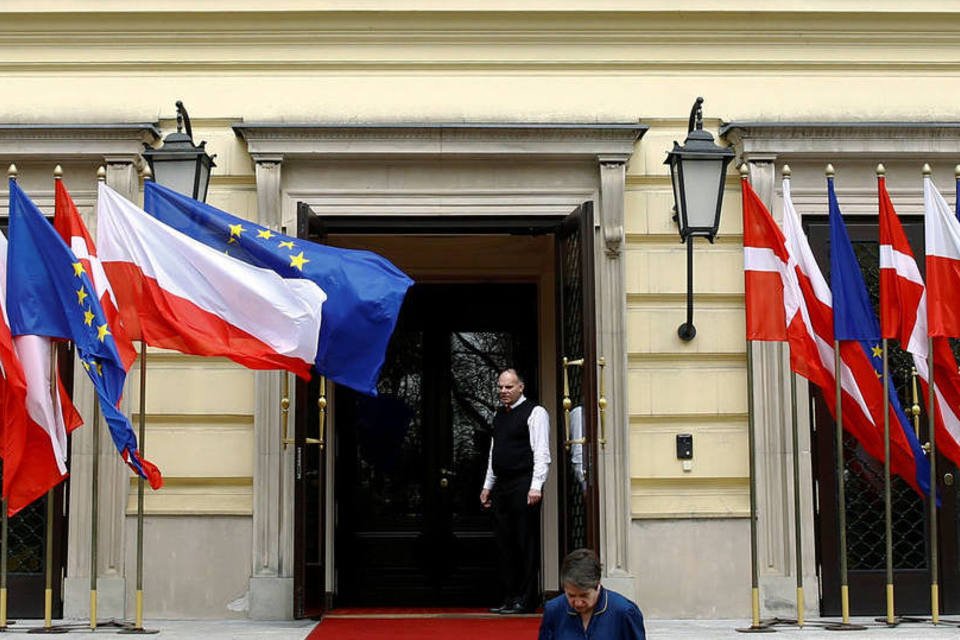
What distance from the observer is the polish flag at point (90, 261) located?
364 inches

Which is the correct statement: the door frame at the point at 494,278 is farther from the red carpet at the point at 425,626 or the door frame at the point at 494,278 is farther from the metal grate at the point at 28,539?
the metal grate at the point at 28,539

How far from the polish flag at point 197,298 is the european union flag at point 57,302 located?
301 mm

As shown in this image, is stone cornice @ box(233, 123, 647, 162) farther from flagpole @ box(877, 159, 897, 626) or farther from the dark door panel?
the dark door panel

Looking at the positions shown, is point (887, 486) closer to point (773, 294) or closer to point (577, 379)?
point (773, 294)

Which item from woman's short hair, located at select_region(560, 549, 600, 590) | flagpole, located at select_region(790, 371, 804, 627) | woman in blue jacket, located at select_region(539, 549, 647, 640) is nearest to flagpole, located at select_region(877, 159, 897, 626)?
flagpole, located at select_region(790, 371, 804, 627)

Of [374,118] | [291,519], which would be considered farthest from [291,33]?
[291,519]

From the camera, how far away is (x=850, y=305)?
399 inches

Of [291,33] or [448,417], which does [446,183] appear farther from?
[448,417]

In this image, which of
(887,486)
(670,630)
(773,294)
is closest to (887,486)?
(887,486)

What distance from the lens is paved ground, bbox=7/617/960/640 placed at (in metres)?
9.72

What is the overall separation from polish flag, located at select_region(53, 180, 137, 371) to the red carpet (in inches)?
92.4

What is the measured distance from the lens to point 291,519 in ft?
35.7

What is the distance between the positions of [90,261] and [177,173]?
137 cm

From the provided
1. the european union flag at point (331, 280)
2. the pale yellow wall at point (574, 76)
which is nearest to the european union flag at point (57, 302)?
the european union flag at point (331, 280)
